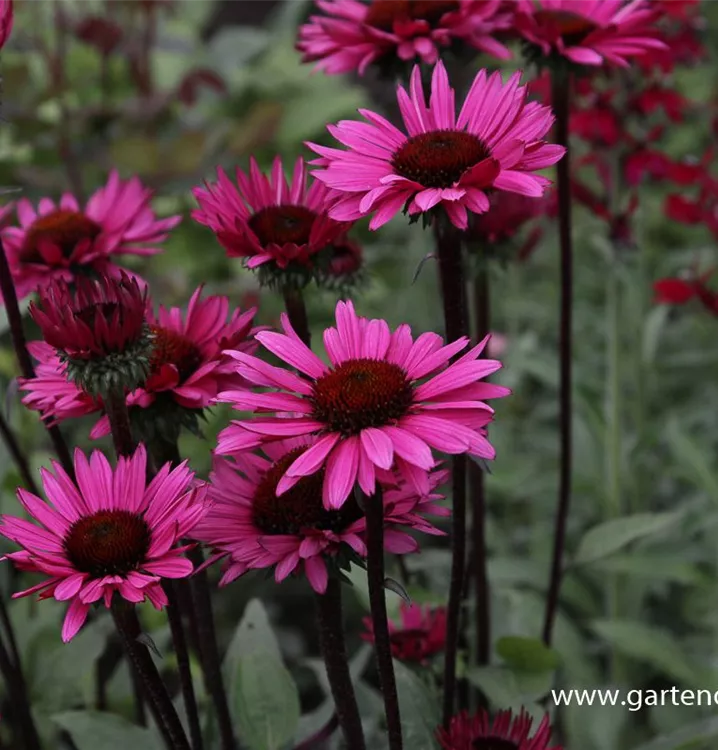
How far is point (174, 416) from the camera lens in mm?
623

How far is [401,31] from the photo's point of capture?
2.50ft

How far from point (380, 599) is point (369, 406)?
9 centimetres

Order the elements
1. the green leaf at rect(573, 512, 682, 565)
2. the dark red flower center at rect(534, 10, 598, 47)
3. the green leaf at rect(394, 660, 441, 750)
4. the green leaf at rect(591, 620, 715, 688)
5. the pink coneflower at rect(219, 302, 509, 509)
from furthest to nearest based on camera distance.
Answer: the green leaf at rect(591, 620, 715, 688) < the green leaf at rect(573, 512, 682, 565) < the dark red flower center at rect(534, 10, 598, 47) < the green leaf at rect(394, 660, 441, 750) < the pink coneflower at rect(219, 302, 509, 509)

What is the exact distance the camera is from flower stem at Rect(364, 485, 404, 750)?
0.51 m

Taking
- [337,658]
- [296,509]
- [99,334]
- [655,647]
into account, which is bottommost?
[655,647]

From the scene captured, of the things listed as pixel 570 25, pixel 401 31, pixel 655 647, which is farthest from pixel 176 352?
pixel 655 647

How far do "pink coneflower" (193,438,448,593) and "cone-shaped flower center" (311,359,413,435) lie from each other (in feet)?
0.11

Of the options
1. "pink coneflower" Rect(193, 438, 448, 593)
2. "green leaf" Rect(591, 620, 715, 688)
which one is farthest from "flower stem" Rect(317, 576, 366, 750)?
"green leaf" Rect(591, 620, 715, 688)

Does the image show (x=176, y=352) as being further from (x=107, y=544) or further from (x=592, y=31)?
(x=592, y=31)

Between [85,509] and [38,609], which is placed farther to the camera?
[38,609]

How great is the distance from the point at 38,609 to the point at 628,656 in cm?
69

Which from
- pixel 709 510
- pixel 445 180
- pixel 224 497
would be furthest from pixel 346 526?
pixel 709 510

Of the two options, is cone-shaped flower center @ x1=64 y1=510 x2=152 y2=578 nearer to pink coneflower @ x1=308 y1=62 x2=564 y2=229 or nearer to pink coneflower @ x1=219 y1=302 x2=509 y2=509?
pink coneflower @ x1=219 y1=302 x2=509 y2=509

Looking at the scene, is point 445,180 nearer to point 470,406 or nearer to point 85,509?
point 470,406
